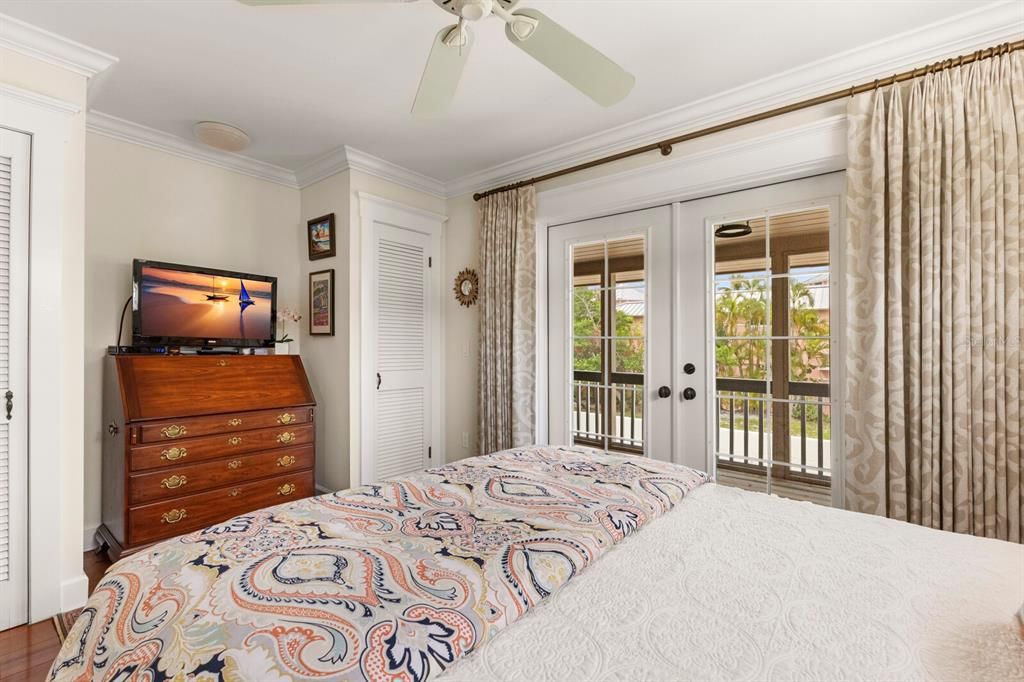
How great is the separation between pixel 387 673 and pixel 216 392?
273 centimetres

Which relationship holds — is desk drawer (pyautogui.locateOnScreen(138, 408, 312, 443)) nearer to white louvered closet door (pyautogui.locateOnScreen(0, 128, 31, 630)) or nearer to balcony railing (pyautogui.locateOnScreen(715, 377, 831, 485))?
white louvered closet door (pyautogui.locateOnScreen(0, 128, 31, 630))

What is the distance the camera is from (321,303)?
3707mm

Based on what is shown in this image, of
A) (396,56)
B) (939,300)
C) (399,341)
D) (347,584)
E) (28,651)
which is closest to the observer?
(347,584)

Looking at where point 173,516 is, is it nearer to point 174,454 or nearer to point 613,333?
point 174,454

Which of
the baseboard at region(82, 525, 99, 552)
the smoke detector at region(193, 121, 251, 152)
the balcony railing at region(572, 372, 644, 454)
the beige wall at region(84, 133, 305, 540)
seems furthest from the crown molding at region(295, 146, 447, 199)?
the baseboard at region(82, 525, 99, 552)

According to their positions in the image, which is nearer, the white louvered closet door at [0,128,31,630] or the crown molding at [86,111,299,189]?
the white louvered closet door at [0,128,31,630]

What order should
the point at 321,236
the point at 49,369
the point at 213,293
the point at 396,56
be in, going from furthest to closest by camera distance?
1. the point at 321,236
2. the point at 213,293
3. the point at 396,56
4. the point at 49,369

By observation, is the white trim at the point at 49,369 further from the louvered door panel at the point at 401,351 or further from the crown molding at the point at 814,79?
the crown molding at the point at 814,79

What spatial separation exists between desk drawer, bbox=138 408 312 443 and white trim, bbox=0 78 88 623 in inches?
14.7

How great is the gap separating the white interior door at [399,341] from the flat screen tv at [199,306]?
28.1 inches

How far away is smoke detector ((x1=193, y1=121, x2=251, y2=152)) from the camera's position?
2973 mm

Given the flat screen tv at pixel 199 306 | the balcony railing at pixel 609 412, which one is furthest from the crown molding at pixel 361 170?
the balcony railing at pixel 609 412

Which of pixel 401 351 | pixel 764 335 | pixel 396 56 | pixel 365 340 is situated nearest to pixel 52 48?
pixel 396 56

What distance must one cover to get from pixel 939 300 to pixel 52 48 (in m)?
4.09
